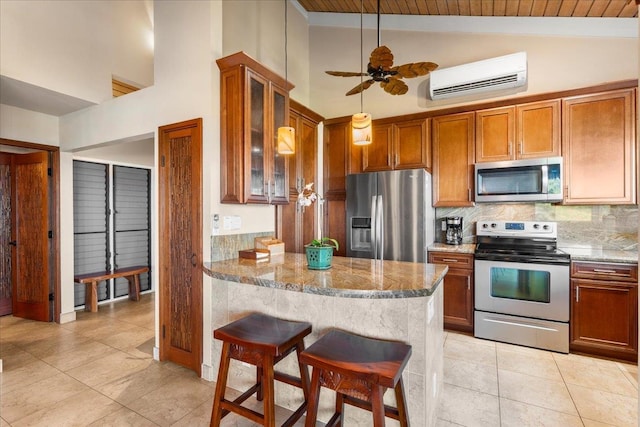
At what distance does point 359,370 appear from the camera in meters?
1.40

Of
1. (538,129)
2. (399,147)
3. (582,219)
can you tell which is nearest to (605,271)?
(582,219)

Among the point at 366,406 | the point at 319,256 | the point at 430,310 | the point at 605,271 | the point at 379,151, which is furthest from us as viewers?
the point at 379,151

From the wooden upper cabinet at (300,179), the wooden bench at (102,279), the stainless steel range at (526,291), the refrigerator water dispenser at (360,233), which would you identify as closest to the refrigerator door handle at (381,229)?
the refrigerator water dispenser at (360,233)

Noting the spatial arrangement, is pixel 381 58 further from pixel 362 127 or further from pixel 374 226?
pixel 374 226

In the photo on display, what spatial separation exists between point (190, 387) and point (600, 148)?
4.31 m

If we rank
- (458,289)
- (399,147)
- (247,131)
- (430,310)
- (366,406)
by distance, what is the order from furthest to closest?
1. (399,147)
2. (458,289)
3. (247,131)
4. (430,310)
5. (366,406)

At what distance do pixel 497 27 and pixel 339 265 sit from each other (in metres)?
3.54

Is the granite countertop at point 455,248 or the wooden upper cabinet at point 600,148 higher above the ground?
the wooden upper cabinet at point 600,148

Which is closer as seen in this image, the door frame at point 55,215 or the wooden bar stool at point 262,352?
the wooden bar stool at point 262,352

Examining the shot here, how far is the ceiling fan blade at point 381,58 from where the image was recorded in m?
2.21

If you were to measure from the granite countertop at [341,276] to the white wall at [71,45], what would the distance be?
2635mm

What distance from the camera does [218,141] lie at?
2.52 meters

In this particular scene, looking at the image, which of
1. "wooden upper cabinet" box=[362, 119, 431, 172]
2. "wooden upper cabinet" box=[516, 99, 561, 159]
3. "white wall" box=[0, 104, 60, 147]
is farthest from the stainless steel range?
"white wall" box=[0, 104, 60, 147]

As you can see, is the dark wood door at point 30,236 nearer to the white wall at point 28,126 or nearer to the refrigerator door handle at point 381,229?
the white wall at point 28,126
